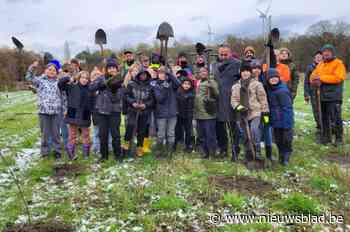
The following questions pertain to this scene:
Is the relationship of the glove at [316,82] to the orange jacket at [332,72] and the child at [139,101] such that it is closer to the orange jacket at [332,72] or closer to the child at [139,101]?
the orange jacket at [332,72]

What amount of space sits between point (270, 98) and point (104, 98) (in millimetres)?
3506

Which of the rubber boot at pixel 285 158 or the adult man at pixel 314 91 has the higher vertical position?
the adult man at pixel 314 91

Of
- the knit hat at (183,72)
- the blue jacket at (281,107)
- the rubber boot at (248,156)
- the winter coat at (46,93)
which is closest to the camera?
the blue jacket at (281,107)

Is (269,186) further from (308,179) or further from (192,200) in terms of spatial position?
(192,200)

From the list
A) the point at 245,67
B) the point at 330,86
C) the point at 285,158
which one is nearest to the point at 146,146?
the point at 245,67

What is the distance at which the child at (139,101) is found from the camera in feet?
27.3

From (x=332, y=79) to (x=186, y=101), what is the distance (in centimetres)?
364

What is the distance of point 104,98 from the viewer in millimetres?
8062

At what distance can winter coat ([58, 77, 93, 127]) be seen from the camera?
8398mm

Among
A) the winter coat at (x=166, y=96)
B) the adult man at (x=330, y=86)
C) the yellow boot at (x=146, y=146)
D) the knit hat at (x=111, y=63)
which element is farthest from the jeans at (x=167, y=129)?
the adult man at (x=330, y=86)

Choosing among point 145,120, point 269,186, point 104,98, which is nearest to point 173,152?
point 145,120

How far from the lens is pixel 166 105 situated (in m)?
8.47

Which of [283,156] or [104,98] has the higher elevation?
[104,98]

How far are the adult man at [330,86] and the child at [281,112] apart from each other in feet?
6.93
